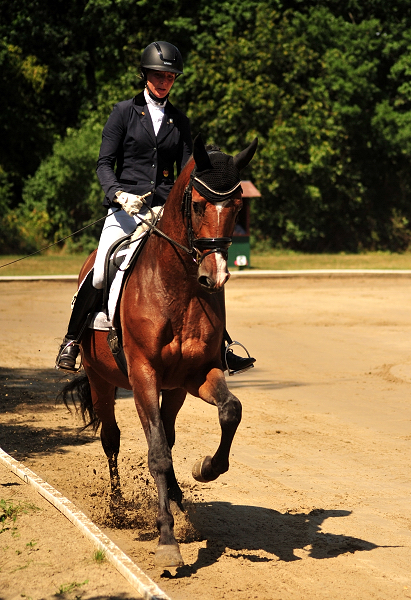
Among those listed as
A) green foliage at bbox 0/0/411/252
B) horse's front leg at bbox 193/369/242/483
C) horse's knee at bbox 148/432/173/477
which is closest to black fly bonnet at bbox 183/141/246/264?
horse's front leg at bbox 193/369/242/483

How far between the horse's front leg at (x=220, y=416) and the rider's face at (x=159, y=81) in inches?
78.9

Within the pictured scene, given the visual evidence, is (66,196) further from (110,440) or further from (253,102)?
(110,440)

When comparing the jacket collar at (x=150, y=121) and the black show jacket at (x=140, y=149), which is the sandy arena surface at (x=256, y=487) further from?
the jacket collar at (x=150, y=121)

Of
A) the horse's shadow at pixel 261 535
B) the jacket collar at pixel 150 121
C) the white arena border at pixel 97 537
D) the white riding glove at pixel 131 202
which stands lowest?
the horse's shadow at pixel 261 535

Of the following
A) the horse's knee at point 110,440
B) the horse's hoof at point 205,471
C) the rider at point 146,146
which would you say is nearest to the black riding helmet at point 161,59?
the rider at point 146,146

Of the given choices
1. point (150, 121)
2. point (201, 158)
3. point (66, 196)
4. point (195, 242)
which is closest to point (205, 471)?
point (195, 242)

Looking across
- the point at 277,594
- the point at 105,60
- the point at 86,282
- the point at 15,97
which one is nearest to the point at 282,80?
the point at 105,60

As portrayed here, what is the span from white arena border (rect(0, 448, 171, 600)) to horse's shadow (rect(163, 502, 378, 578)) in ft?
1.09

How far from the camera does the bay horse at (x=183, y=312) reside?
4.44 metres

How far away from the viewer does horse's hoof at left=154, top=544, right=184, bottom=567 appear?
14.8 feet

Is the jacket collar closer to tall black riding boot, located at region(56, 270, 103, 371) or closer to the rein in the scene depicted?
the rein

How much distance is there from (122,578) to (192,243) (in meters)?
1.83

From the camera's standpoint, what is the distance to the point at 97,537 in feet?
15.3

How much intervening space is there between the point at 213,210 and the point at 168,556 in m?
1.93
